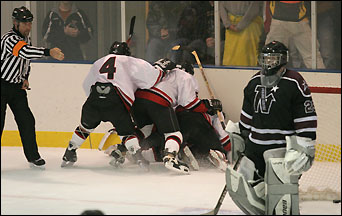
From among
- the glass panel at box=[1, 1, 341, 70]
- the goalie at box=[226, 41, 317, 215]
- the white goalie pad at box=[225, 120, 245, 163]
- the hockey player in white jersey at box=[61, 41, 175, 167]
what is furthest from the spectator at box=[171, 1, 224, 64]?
the goalie at box=[226, 41, 317, 215]

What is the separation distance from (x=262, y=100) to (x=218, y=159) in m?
2.01

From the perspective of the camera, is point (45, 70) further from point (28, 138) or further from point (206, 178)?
point (206, 178)

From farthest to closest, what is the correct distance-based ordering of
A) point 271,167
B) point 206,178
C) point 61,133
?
point 61,133 → point 206,178 → point 271,167

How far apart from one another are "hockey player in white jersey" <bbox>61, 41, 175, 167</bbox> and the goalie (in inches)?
70.8

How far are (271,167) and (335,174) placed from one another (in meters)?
1.79

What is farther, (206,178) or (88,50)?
(88,50)

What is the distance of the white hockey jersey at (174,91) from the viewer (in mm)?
6820

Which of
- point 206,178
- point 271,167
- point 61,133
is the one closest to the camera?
point 271,167

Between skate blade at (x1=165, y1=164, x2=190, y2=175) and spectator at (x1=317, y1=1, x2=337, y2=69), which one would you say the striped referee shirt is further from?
spectator at (x1=317, y1=1, x2=337, y2=69)

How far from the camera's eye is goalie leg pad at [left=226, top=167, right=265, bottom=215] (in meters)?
4.82

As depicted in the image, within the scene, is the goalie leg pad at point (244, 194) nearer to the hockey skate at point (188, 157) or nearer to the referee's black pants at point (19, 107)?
the hockey skate at point (188, 157)

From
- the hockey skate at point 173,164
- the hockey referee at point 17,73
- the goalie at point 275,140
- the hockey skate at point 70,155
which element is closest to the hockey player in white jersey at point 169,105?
the hockey skate at point 173,164

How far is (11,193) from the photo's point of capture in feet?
20.1

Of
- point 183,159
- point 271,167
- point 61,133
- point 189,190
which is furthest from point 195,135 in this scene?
point 271,167
